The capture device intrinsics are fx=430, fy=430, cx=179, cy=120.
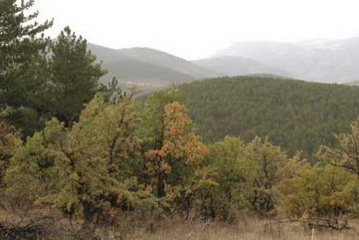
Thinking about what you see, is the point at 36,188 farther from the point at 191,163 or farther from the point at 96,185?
the point at 191,163

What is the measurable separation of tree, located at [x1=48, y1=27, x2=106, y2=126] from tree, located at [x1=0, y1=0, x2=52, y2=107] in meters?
3.42

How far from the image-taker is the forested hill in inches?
4727

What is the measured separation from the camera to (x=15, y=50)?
77.7 feet

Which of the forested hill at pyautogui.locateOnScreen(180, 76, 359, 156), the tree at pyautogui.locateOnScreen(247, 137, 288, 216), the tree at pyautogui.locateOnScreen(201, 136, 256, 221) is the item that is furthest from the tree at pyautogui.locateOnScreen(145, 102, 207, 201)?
the forested hill at pyautogui.locateOnScreen(180, 76, 359, 156)

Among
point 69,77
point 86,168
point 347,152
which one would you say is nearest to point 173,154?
point 86,168

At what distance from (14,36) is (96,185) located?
16.7 metres

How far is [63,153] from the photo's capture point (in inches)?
378

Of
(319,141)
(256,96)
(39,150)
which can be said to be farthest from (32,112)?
(256,96)

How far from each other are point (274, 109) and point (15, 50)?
123 m

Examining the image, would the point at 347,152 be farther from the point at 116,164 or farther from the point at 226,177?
the point at 116,164

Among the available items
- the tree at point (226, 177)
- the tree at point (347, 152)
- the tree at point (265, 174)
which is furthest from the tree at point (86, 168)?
the tree at point (265, 174)

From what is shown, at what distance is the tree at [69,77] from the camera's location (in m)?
28.8

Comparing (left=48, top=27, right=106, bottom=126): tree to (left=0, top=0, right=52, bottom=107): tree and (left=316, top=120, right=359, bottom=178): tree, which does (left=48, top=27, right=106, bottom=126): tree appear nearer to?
(left=0, top=0, right=52, bottom=107): tree

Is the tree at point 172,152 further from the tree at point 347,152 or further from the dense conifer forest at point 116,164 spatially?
the tree at point 347,152
